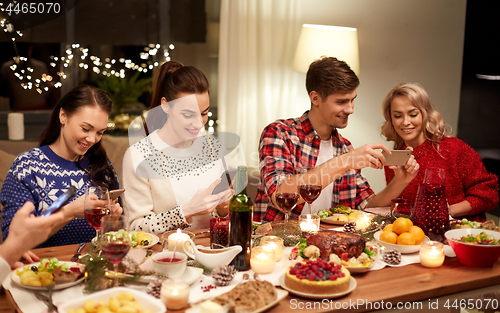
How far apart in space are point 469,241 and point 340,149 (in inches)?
47.4

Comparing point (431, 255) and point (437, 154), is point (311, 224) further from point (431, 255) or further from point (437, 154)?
point (437, 154)

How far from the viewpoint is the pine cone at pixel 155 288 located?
1185 millimetres

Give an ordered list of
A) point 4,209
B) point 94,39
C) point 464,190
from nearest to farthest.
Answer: point 4,209 < point 464,190 < point 94,39

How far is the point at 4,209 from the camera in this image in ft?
5.96

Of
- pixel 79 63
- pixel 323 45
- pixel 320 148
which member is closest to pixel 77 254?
pixel 320 148

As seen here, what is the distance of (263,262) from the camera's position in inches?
53.1

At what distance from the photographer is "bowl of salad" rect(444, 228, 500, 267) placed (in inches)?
57.0

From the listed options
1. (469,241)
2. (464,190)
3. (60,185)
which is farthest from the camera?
(464,190)

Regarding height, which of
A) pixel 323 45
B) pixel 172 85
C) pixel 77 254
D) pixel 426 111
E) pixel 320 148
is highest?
pixel 323 45

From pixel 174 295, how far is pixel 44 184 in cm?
111

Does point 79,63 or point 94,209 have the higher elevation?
point 79,63

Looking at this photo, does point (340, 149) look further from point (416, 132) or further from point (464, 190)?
point (464, 190)

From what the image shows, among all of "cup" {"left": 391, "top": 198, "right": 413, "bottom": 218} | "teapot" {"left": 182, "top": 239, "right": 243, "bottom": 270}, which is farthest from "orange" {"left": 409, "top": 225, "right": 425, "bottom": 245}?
"teapot" {"left": 182, "top": 239, "right": 243, "bottom": 270}

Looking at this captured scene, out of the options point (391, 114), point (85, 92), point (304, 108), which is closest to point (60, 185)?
point (85, 92)
